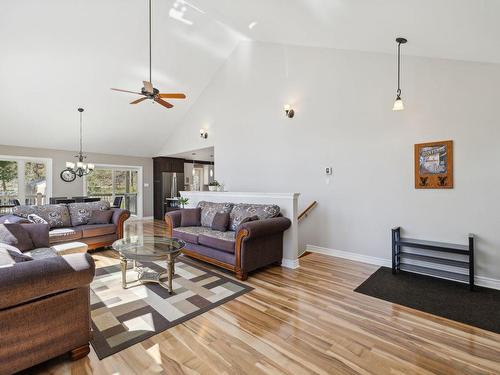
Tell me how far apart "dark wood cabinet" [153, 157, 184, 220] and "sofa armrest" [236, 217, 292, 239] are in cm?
650

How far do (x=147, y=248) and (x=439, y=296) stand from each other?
3495 millimetres

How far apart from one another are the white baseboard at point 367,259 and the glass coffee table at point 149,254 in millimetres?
2579

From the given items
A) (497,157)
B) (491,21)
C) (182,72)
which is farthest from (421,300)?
(182,72)

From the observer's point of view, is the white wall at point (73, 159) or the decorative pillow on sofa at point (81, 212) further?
the white wall at point (73, 159)

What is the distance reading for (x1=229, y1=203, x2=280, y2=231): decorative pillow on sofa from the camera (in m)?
3.96

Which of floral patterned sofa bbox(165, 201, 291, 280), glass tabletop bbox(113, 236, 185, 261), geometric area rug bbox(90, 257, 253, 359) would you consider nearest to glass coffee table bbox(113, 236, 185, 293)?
glass tabletop bbox(113, 236, 185, 261)

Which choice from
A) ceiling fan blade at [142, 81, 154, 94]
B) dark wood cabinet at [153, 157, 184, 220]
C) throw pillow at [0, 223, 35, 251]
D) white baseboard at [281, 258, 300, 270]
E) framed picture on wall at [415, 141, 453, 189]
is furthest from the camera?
dark wood cabinet at [153, 157, 184, 220]

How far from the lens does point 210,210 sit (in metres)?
4.66

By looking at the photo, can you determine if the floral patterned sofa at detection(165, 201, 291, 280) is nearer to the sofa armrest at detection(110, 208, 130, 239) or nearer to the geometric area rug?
the geometric area rug

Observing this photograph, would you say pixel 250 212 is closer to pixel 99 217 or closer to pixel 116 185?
pixel 99 217

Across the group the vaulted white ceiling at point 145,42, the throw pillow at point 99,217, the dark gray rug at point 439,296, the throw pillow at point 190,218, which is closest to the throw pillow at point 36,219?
the throw pillow at point 99,217

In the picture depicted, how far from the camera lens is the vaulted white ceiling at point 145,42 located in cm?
267

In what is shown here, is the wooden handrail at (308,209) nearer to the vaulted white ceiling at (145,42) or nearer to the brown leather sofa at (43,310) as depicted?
the vaulted white ceiling at (145,42)

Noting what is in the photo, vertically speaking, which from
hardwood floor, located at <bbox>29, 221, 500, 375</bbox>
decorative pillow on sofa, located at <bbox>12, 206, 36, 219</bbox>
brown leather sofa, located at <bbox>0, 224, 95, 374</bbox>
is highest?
decorative pillow on sofa, located at <bbox>12, 206, 36, 219</bbox>
